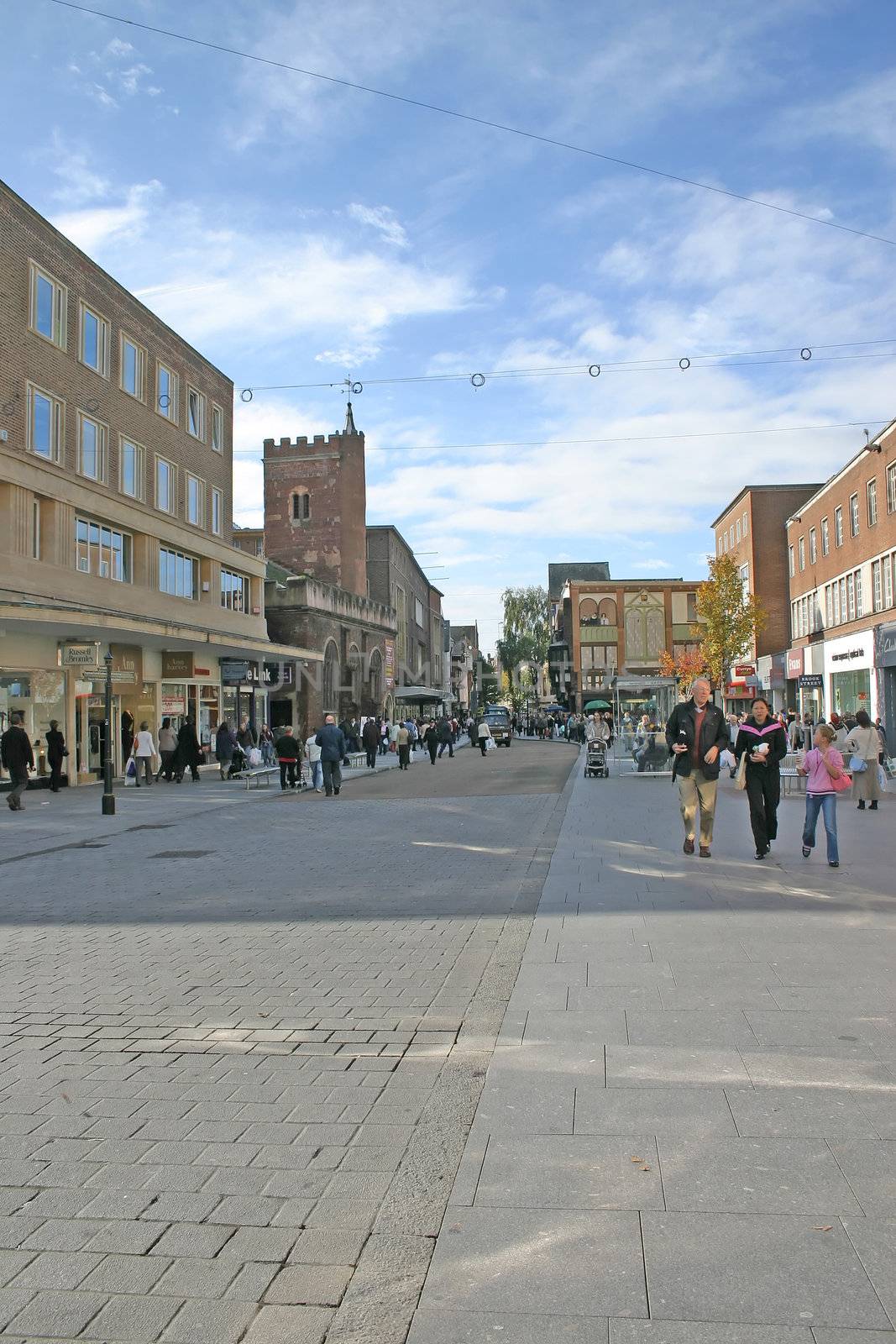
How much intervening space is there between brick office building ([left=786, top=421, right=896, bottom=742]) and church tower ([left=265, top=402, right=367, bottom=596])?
2586cm

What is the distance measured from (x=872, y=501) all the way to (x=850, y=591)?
4.62m

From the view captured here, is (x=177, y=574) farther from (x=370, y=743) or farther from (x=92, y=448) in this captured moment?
(x=370, y=743)

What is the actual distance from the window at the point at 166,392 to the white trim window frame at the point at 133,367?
826 millimetres

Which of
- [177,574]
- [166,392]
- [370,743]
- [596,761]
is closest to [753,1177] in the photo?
[596,761]

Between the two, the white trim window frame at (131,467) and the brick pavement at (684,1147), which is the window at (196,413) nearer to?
the white trim window frame at (131,467)

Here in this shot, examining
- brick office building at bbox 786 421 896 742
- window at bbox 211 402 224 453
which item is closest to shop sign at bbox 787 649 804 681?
brick office building at bbox 786 421 896 742

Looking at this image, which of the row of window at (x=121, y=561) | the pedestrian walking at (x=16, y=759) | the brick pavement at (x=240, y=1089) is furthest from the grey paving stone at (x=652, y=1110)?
the row of window at (x=121, y=561)

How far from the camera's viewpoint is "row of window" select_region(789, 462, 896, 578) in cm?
3312

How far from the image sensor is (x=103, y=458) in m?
28.6

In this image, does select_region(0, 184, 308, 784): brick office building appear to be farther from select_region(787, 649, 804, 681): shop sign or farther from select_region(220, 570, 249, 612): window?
select_region(787, 649, 804, 681): shop sign

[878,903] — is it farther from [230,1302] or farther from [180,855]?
[180,855]

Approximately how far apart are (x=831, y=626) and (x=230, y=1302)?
139ft

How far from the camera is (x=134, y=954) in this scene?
24.4 ft

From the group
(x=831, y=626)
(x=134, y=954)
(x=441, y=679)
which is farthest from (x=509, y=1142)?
(x=441, y=679)
